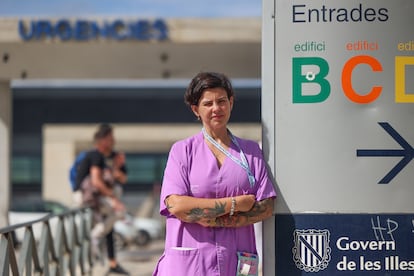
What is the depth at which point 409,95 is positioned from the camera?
3.80 metres

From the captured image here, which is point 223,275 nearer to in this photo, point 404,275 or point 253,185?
point 253,185

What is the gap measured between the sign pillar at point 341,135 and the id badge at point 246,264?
141mm

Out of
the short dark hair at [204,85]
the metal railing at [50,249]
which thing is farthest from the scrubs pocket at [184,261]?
the metal railing at [50,249]

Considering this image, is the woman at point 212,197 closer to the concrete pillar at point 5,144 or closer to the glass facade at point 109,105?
the concrete pillar at point 5,144

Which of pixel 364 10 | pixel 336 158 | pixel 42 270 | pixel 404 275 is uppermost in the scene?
pixel 364 10

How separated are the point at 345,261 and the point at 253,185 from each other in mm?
585

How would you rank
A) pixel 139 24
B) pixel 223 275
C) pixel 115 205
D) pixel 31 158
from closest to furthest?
1. pixel 223 275
2. pixel 115 205
3. pixel 139 24
4. pixel 31 158

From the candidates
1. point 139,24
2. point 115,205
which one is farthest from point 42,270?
point 139,24

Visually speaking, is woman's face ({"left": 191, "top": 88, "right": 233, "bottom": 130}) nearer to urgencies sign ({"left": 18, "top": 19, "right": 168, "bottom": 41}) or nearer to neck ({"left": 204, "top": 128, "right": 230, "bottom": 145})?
neck ({"left": 204, "top": 128, "right": 230, "bottom": 145})

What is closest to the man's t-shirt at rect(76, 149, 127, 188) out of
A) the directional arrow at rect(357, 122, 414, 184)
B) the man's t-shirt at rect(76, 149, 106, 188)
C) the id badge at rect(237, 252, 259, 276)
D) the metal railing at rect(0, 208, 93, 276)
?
the man's t-shirt at rect(76, 149, 106, 188)

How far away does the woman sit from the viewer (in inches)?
144

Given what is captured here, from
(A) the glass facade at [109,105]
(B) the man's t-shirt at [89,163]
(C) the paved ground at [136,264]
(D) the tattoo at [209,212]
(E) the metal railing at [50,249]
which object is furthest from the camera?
(A) the glass facade at [109,105]

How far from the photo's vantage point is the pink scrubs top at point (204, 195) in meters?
3.69

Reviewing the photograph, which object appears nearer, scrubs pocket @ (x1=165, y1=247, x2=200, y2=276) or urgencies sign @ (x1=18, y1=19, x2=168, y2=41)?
scrubs pocket @ (x1=165, y1=247, x2=200, y2=276)
